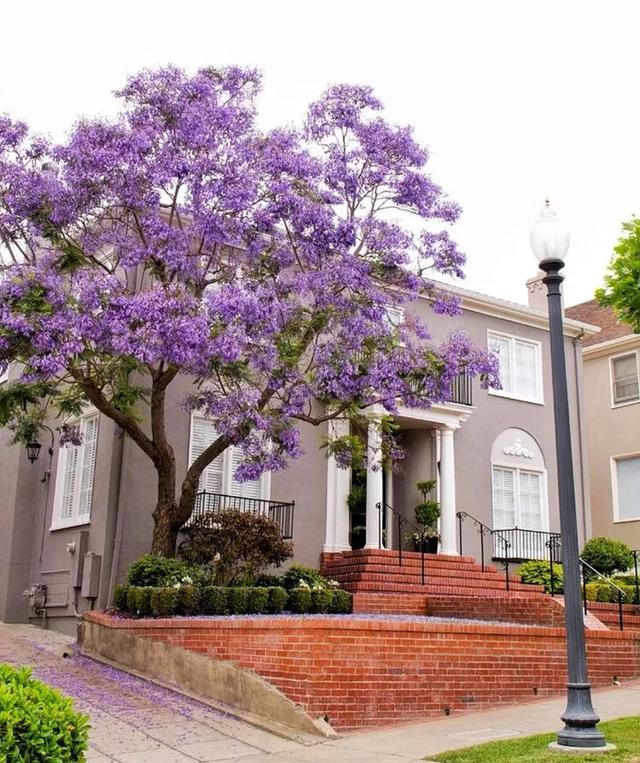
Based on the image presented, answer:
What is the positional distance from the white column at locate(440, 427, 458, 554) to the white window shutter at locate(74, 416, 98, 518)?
680cm

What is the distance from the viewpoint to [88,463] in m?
15.9

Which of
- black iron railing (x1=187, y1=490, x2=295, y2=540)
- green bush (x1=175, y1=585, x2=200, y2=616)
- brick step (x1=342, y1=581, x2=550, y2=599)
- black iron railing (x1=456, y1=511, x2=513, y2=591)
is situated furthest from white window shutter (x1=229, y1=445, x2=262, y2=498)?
black iron railing (x1=456, y1=511, x2=513, y2=591)

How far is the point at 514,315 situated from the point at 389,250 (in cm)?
813

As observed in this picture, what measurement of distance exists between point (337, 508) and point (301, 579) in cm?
278

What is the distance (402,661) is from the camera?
9562 mm

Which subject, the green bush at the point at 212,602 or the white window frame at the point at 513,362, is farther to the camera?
the white window frame at the point at 513,362

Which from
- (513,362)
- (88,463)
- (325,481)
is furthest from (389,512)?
(88,463)

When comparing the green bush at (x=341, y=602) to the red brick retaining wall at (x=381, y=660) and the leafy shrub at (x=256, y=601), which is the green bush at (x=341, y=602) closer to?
the leafy shrub at (x=256, y=601)

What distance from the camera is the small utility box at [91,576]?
1435 centimetres

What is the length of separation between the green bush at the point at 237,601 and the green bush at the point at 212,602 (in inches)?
5.4

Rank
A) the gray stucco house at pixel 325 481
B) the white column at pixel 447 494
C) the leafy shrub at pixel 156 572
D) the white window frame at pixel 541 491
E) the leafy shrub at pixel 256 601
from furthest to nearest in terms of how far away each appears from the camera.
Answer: the white window frame at pixel 541 491 → the white column at pixel 447 494 → the gray stucco house at pixel 325 481 → the leafy shrub at pixel 156 572 → the leafy shrub at pixel 256 601

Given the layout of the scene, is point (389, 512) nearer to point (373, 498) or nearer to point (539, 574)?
point (373, 498)

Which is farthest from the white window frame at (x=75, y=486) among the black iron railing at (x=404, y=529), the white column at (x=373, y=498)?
the black iron railing at (x=404, y=529)

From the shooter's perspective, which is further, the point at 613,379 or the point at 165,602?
the point at 613,379
